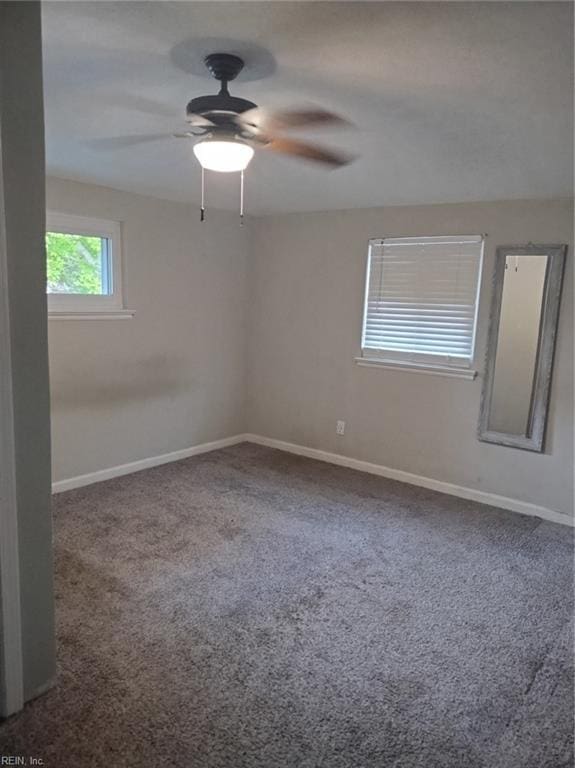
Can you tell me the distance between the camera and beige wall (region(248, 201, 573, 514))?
11.8ft

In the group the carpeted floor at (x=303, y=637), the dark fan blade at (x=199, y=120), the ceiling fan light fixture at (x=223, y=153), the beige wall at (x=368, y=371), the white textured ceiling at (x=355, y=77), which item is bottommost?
the carpeted floor at (x=303, y=637)

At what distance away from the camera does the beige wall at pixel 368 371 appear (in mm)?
3582

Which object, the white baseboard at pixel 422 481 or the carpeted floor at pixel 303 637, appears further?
the white baseboard at pixel 422 481

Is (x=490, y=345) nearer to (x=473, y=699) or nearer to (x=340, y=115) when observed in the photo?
(x=340, y=115)

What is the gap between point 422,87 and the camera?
1877 mm

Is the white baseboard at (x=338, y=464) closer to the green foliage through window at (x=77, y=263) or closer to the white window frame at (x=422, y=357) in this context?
the white window frame at (x=422, y=357)

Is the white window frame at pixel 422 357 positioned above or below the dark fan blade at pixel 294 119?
below

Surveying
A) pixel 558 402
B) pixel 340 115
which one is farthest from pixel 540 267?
pixel 340 115

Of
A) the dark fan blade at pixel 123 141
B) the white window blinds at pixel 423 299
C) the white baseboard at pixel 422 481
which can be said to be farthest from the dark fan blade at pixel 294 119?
the white baseboard at pixel 422 481

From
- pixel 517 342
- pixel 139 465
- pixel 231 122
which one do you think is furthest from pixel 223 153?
pixel 139 465

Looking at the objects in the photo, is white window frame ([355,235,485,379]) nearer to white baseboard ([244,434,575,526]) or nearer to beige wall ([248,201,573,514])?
beige wall ([248,201,573,514])

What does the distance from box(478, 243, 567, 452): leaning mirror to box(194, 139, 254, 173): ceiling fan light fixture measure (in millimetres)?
2345

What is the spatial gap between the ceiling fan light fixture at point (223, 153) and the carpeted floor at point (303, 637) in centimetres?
198

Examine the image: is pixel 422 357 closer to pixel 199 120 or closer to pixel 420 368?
pixel 420 368
